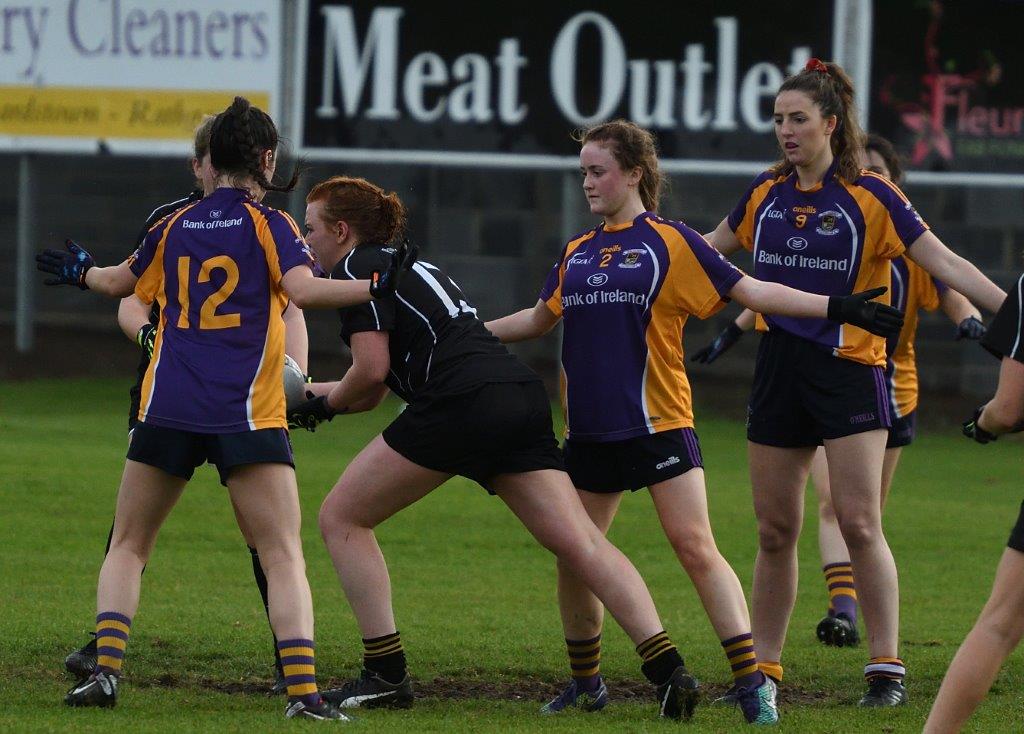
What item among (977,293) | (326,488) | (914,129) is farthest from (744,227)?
(914,129)

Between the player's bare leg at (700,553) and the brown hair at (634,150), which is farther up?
the brown hair at (634,150)

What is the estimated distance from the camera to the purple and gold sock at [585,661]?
19.1 feet

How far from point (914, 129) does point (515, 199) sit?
12.2 feet

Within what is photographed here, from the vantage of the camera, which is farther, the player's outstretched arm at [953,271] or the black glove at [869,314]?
the player's outstretched arm at [953,271]

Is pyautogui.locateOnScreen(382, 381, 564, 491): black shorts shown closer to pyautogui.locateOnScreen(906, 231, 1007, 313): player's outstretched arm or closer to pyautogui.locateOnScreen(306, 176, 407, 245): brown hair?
pyautogui.locateOnScreen(306, 176, 407, 245): brown hair

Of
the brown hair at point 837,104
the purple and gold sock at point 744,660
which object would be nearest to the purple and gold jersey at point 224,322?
the purple and gold sock at point 744,660

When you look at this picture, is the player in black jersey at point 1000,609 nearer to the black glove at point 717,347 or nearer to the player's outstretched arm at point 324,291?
the player's outstretched arm at point 324,291

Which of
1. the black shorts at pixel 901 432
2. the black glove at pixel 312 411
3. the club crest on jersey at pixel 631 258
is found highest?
the club crest on jersey at pixel 631 258

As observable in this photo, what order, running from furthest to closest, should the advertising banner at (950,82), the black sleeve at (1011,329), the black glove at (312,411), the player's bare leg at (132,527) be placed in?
the advertising banner at (950,82) → the black glove at (312,411) → the player's bare leg at (132,527) → the black sleeve at (1011,329)

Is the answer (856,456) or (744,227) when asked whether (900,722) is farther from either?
(744,227)

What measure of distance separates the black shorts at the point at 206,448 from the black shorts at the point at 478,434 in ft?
1.43

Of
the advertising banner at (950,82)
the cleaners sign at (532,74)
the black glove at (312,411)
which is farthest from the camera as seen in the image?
the cleaners sign at (532,74)

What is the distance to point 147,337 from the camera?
19.3 ft

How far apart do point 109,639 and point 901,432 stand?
3.71 m
